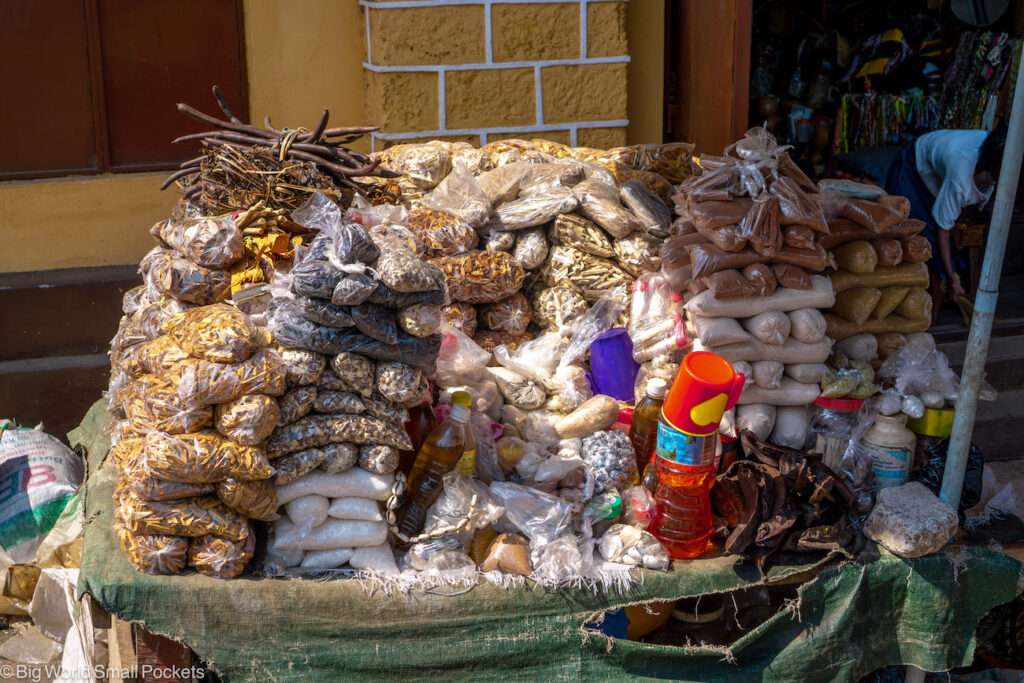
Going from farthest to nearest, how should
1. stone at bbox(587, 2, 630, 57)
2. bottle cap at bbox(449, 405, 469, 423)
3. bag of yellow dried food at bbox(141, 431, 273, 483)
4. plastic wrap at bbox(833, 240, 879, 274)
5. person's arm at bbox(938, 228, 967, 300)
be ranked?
person's arm at bbox(938, 228, 967, 300)
stone at bbox(587, 2, 630, 57)
plastic wrap at bbox(833, 240, 879, 274)
bottle cap at bbox(449, 405, 469, 423)
bag of yellow dried food at bbox(141, 431, 273, 483)

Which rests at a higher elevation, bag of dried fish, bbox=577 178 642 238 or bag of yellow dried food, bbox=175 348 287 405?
bag of dried fish, bbox=577 178 642 238

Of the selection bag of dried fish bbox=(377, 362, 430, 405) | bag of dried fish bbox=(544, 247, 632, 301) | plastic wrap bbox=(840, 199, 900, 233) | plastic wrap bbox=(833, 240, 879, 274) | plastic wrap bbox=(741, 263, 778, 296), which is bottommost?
bag of dried fish bbox=(377, 362, 430, 405)

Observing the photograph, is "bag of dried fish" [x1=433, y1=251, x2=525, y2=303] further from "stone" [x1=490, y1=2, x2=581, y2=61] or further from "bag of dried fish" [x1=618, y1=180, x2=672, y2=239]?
"stone" [x1=490, y1=2, x2=581, y2=61]

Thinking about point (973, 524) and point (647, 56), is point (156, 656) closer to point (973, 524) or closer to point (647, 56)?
point (973, 524)

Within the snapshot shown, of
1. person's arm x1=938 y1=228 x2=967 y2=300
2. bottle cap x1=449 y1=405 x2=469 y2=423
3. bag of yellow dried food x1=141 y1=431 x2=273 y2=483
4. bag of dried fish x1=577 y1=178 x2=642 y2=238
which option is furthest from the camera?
person's arm x1=938 y1=228 x2=967 y2=300

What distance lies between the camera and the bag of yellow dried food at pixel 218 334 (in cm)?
257

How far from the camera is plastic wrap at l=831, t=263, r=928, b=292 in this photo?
3.29m

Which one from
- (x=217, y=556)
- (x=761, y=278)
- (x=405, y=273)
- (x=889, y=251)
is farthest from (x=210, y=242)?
(x=889, y=251)

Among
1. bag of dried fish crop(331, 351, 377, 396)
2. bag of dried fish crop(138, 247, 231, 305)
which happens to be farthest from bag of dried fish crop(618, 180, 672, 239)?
bag of dried fish crop(138, 247, 231, 305)

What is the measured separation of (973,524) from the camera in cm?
315

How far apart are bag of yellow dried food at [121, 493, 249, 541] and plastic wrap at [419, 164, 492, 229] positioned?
1391 mm

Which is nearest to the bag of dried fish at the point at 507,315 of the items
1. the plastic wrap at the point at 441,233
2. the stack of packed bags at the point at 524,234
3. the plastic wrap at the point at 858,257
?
the stack of packed bags at the point at 524,234

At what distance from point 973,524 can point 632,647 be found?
132cm

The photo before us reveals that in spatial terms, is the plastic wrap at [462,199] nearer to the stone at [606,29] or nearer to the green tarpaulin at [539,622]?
the green tarpaulin at [539,622]
